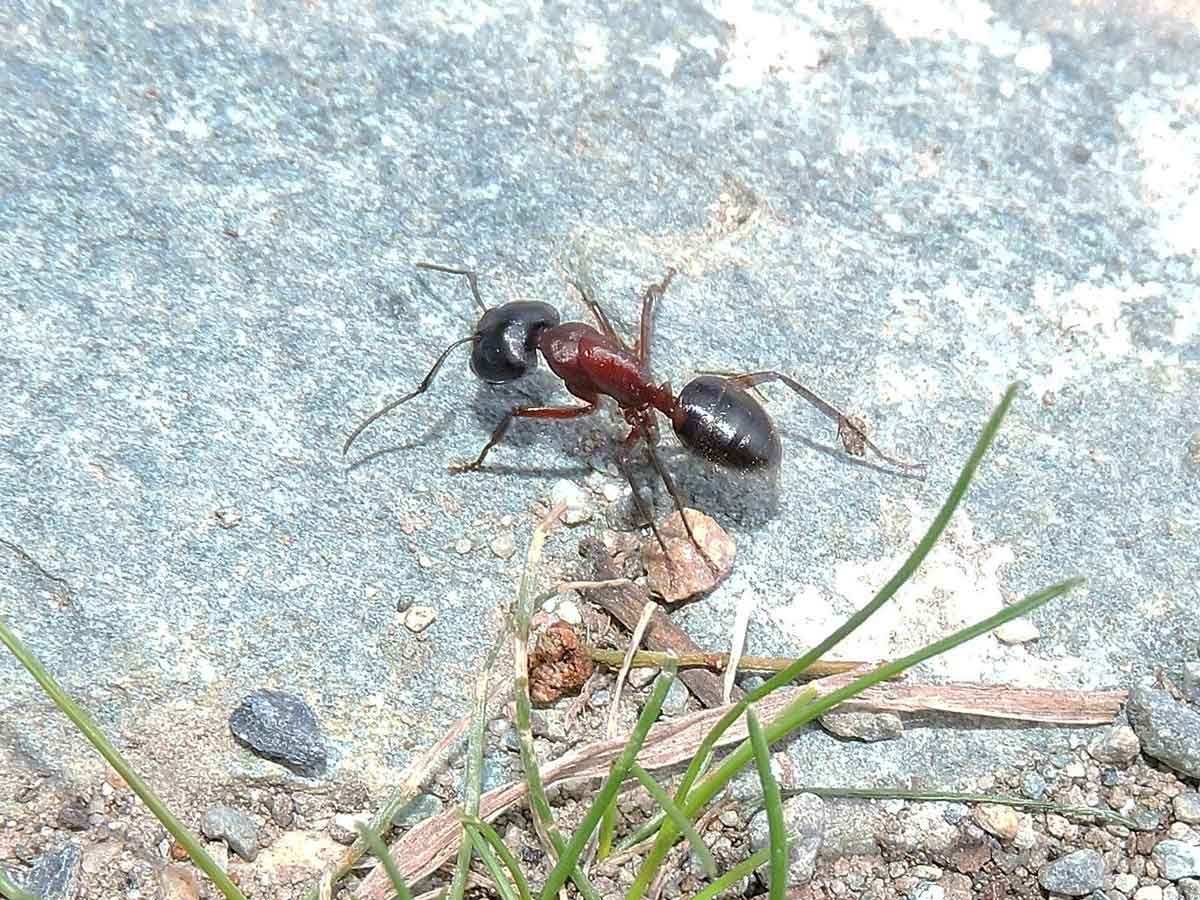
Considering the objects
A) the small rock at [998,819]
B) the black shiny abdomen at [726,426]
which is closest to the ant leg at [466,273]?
the black shiny abdomen at [726,426]

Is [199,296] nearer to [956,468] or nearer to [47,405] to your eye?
[47,405]

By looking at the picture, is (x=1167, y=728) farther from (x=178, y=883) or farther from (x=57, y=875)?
(x=57, y=875)

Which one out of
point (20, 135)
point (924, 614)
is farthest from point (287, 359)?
point (924, 614)

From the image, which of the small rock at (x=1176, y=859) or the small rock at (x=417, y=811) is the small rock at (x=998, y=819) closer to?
the small rock at (x=1176, y=859)

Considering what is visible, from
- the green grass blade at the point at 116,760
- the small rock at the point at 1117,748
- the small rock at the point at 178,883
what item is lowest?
the small rock at the point at 178,883

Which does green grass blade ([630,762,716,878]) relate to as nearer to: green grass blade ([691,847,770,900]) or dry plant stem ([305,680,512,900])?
green grass blade ([691,847,770,900])
